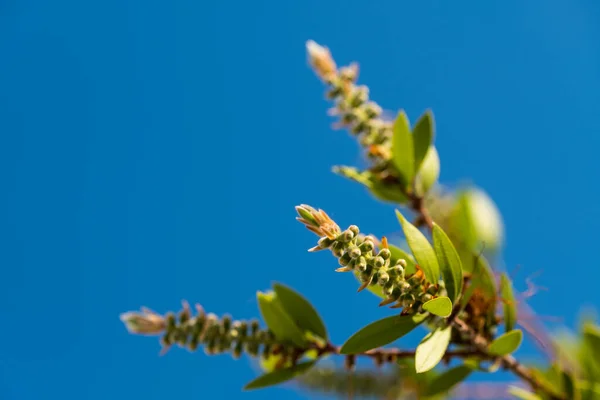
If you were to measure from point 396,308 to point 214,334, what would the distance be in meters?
0.42

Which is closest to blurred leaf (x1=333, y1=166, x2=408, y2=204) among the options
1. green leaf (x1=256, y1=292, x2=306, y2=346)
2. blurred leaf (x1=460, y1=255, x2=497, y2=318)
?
blurred leaf (x1=460, y1=255, x2=497, y2=318)

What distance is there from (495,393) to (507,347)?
963 millimetres

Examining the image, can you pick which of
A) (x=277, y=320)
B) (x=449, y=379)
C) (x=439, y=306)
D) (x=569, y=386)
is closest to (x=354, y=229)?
(x=439, y=306)

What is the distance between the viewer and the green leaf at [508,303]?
1376mm

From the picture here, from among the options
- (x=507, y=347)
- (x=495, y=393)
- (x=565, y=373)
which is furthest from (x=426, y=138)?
(x=495, y=393)

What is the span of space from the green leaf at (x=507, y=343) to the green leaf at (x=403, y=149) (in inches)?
18.9

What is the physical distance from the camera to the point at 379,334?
1.14 meters

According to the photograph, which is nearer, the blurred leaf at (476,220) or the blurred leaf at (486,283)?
the blurred leaf at (486,283)

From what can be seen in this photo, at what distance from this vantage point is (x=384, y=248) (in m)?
1.02

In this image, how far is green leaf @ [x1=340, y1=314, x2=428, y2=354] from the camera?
1.13m

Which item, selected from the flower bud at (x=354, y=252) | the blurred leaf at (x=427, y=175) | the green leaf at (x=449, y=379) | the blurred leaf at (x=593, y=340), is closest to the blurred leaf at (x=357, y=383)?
the green leaf at (x=449, y=379)

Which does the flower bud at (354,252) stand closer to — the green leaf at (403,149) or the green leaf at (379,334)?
the green leaf at (379,334)

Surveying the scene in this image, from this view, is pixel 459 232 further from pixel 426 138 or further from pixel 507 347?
pixel 507 347

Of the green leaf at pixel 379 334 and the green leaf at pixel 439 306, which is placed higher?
the green leaf at pixel 379 334
